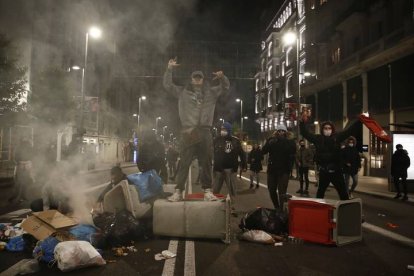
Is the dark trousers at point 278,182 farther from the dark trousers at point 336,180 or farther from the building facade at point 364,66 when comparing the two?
the building facade at point 364,66

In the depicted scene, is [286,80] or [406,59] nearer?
[406,59]

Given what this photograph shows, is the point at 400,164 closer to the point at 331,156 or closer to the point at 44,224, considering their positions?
the point at 331,156

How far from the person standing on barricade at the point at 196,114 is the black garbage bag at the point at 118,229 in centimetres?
82

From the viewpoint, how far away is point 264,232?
5.20 meters

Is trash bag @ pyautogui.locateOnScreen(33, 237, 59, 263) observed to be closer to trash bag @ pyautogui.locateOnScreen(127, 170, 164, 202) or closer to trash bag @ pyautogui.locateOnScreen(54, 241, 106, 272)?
trash bag @ pyautogui.locateOnScreen(54, 241, 106, 272)

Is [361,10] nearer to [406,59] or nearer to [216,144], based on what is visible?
[406,59]

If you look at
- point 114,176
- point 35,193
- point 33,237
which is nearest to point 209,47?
point 114,176

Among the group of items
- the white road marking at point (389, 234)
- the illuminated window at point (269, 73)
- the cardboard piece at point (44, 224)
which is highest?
the illuminated window at point (269, 73)

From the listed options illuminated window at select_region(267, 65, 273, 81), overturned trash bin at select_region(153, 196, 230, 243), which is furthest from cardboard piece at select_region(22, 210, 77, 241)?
illuminated window at select_region(267, 65, 273, 81)

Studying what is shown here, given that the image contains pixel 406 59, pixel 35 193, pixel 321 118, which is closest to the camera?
pixel 35 193

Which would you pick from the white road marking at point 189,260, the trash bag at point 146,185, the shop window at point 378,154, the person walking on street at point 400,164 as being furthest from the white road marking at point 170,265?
the shop window at point 378,154

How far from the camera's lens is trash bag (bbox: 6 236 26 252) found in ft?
14.8

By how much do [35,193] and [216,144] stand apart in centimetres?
482

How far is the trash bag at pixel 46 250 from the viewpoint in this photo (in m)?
3.98
